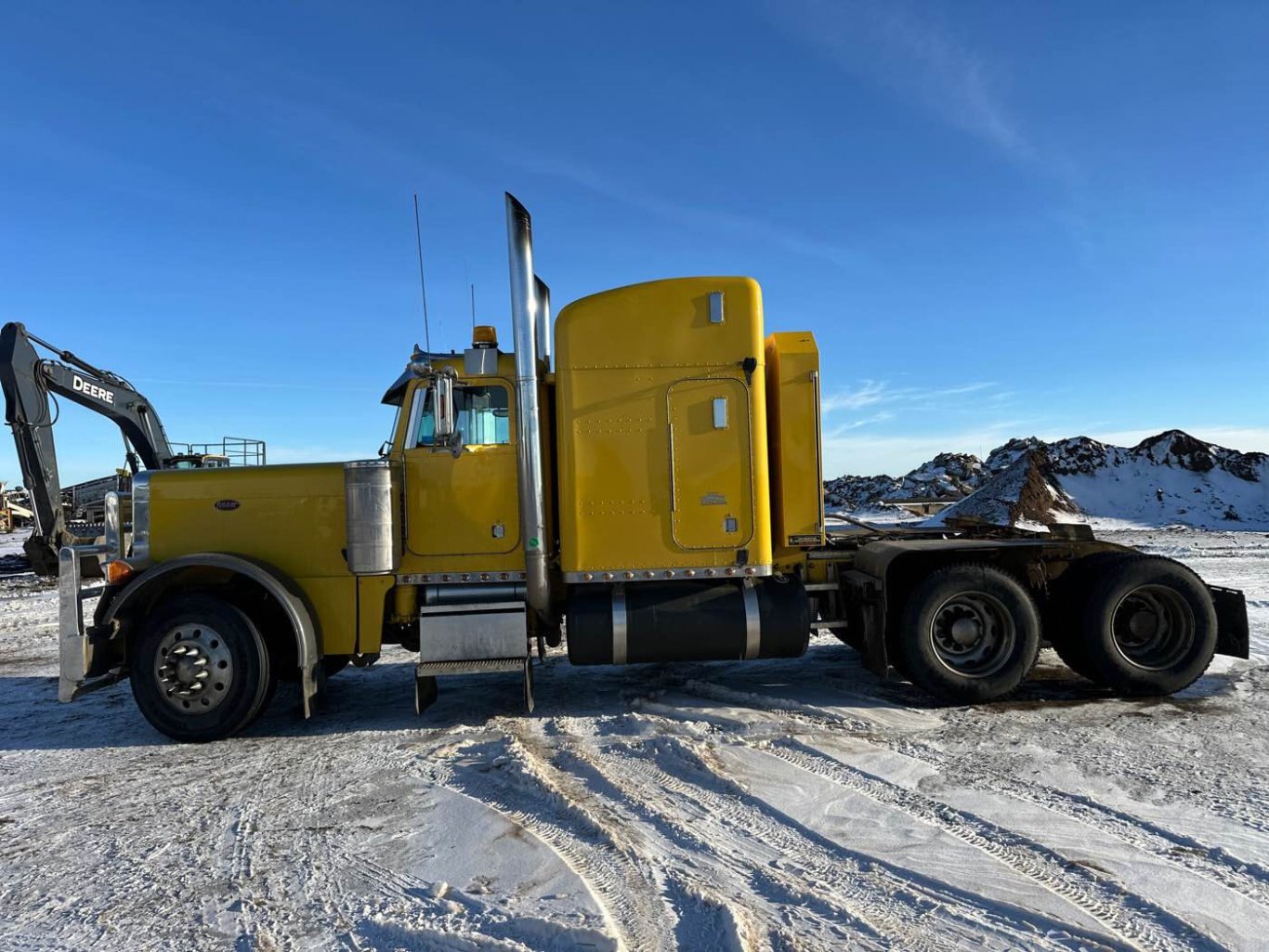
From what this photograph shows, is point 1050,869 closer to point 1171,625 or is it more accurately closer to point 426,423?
point 1171,625

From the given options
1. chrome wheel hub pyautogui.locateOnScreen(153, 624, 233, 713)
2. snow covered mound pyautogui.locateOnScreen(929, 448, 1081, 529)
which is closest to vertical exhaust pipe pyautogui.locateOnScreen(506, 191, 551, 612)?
chrome wheel hub pyautogui.locateOnScreen(153, 624, 233, 713)

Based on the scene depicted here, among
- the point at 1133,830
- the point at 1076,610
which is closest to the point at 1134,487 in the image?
the point at 1076,610

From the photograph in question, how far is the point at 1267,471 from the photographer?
2694cm

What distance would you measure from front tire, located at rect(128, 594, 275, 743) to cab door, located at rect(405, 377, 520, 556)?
56.4 inches

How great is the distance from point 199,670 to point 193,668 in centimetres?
4

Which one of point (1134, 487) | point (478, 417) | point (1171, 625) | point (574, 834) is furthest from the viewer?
point (1134, 487)

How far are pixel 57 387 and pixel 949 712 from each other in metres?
15.6

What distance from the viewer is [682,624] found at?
19.4 feet

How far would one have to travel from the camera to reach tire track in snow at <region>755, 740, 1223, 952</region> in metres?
2.91

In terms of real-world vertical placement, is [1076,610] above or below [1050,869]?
above

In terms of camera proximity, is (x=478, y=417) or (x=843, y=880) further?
(x=478, y=417)

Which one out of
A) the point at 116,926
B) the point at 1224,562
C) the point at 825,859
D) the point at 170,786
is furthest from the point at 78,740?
the point at 1224,562

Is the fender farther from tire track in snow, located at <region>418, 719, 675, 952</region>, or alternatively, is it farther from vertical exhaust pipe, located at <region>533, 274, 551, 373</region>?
vertical exhaust pipe, located at <region>533, 274, 551, 373</region>

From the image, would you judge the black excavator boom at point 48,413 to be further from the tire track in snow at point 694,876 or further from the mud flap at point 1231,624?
the mud flap at point 1231,624
